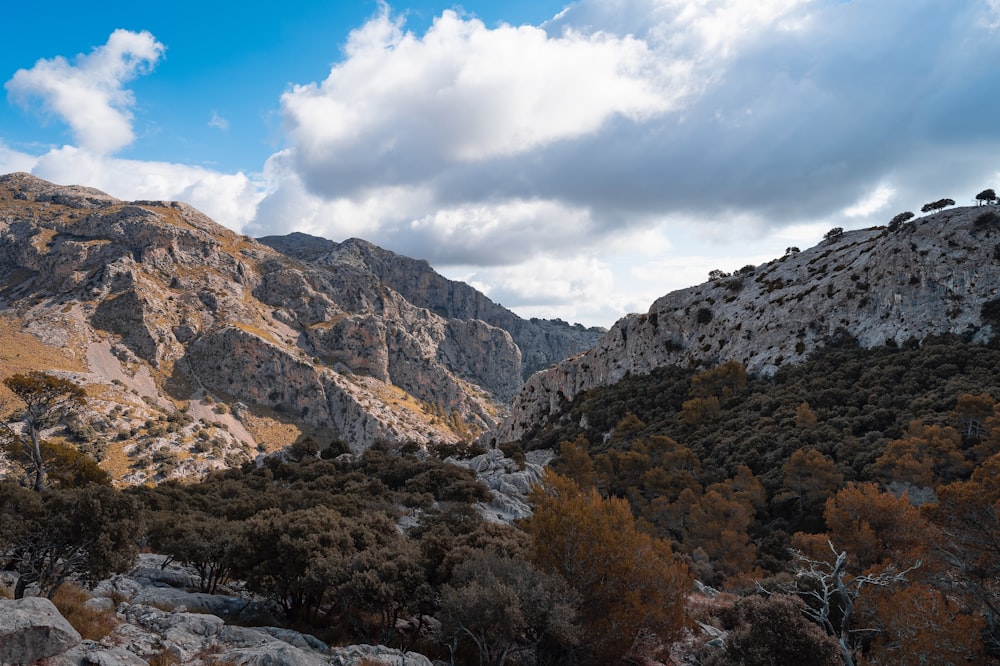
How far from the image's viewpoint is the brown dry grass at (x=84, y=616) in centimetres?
1268

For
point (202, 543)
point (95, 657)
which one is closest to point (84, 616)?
point (95, 657)

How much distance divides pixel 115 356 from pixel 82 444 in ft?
150

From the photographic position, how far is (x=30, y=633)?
10.1 m

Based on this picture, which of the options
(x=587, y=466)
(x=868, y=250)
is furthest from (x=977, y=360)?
(x=587, y=466)

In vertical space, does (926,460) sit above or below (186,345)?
below

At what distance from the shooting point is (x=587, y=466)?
50.7 meters

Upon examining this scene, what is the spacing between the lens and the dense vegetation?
16.0 metres

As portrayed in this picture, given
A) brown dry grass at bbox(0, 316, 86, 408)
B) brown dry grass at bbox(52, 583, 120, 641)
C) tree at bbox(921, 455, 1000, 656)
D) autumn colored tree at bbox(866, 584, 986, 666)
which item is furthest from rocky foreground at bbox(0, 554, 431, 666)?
brown dry grass at bbox(0, 316, 86, 408)

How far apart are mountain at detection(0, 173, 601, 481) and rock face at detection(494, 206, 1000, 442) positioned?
59577 millimetres

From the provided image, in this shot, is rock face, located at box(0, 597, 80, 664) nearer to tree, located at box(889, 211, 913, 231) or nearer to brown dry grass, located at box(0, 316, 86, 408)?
tree, located at box(889, 211, 913, 231)

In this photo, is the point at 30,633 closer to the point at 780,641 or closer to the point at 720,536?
the point at 780,641

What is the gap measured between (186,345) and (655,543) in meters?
150

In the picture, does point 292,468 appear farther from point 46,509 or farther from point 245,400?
point 245,400


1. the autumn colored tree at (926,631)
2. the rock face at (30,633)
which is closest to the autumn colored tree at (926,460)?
the autumn colored tree at (926,631)
